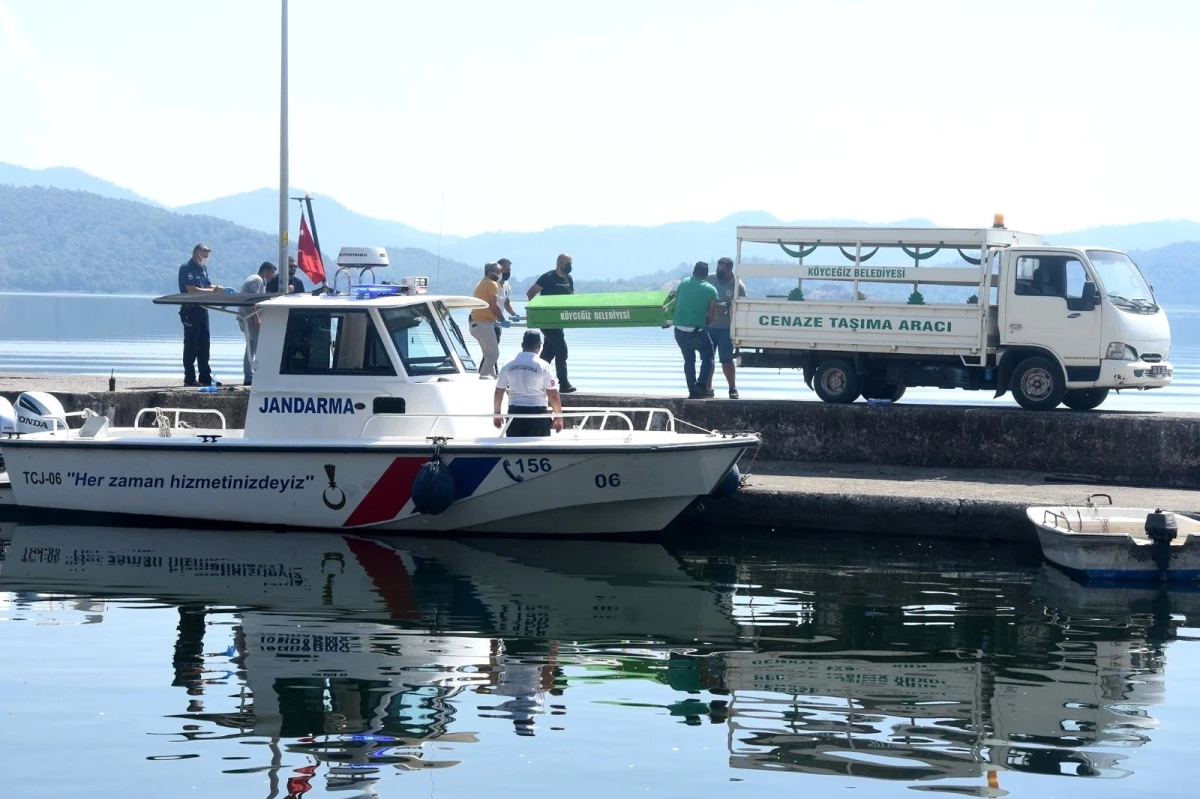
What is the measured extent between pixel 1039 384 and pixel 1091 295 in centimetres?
103

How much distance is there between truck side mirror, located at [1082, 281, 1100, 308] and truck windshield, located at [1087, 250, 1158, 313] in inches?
3.3

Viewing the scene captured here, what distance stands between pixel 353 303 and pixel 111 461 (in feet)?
8.60

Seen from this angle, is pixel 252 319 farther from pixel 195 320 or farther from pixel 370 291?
pixel 195 320

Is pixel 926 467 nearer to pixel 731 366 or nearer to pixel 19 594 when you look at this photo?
pixel 731 366

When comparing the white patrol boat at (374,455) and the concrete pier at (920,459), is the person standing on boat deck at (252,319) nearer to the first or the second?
the white patrol boat at (374,455)

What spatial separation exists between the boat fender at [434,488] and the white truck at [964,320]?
15.7 ft

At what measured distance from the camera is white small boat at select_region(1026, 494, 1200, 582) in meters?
11.2

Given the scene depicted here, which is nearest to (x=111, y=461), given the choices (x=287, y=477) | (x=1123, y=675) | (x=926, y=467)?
(x=287, y=477)

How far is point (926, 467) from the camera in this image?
1455 centimetres

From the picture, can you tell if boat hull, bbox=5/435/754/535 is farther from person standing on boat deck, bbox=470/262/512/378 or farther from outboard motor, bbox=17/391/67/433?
person standing on boat deck, bbox=470/262/512/378

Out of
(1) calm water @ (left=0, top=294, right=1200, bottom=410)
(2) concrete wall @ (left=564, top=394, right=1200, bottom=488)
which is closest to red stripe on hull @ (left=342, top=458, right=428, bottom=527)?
(2) concrete wall @ (left=564, top=394, right=1200, bottom=488)

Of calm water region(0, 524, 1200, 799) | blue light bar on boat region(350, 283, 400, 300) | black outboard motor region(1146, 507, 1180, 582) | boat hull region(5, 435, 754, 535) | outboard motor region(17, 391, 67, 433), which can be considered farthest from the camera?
outboard motor region(17, 391, 67, 433)

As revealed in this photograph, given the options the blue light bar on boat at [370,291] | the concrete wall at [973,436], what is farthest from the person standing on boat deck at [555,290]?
the blue light bar on boat at [370,291]

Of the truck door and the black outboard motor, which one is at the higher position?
the truck door
